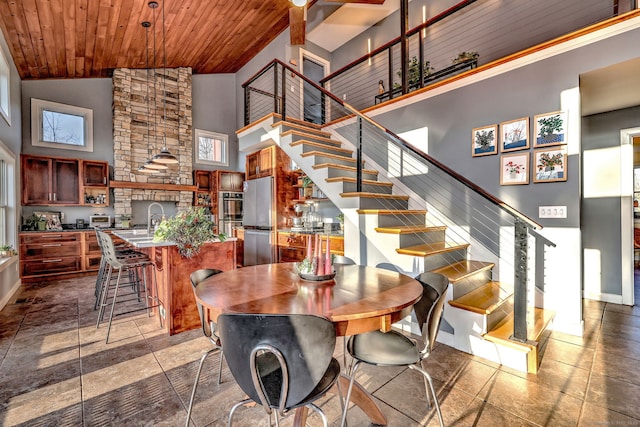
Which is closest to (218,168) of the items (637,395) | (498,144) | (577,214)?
(498,144)

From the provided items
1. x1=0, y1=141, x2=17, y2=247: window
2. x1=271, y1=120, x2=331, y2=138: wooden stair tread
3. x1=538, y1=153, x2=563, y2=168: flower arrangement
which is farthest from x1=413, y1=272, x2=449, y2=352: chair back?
x1=0, y1=141, x2=17, y2=247: window

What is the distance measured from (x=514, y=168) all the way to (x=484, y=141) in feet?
1.47

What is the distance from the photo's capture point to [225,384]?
209cm

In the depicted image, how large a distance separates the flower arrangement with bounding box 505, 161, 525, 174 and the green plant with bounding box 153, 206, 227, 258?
3231 mm

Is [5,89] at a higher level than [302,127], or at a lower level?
higher

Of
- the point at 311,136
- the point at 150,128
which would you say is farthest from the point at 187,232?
the point at 150,128

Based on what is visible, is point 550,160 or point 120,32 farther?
point 120,32

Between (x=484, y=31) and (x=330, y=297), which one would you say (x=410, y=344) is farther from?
(x=484, y=31)

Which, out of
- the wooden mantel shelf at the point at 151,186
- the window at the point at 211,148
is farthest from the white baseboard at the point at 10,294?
the window at the point at 211,148

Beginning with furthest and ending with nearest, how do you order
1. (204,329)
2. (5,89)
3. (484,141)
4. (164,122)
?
1. (164,122)
2. (5,89)
3. (484,141)
4. (204,329)

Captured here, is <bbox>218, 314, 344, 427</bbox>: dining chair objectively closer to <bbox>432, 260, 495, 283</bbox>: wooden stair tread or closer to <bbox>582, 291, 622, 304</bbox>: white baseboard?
<bbox>432, 260, 495, 283</bbox>: wooden stair tread

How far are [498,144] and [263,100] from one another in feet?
17.8

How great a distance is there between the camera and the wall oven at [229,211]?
729 centimetres

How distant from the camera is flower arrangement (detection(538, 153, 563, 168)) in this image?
292 centimetres
